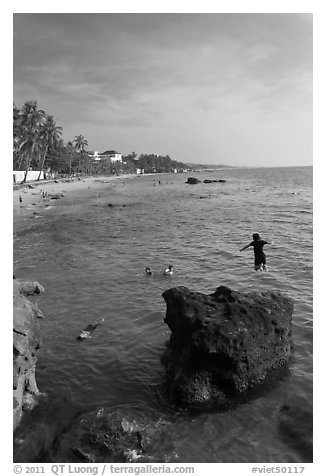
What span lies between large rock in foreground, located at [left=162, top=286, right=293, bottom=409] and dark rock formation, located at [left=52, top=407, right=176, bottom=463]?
1.19m

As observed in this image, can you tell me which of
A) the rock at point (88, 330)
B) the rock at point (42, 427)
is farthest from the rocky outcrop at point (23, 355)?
the rock at point (88, 330)

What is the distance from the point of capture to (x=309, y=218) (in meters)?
44.0

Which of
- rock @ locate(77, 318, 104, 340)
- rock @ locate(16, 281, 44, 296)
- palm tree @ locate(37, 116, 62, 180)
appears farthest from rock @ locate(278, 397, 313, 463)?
palm tree @ locate(37, 116, 62, 180)

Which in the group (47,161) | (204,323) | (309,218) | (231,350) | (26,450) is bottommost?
(26,450)

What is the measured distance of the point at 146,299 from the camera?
1727 cm

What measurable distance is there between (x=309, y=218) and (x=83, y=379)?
39.7 metres

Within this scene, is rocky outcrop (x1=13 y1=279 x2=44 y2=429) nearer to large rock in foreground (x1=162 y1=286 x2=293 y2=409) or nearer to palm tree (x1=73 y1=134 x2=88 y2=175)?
large rock in foreground (x1=162 y1=286 x2=293 y2=409)

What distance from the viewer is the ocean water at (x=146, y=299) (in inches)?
342

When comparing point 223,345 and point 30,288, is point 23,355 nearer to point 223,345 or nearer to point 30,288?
point 223,345

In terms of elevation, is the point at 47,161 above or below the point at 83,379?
above

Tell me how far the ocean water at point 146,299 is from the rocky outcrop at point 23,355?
67 centimetres

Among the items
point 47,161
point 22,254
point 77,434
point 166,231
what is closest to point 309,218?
point 166,231

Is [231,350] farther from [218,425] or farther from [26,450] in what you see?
[26,450]
